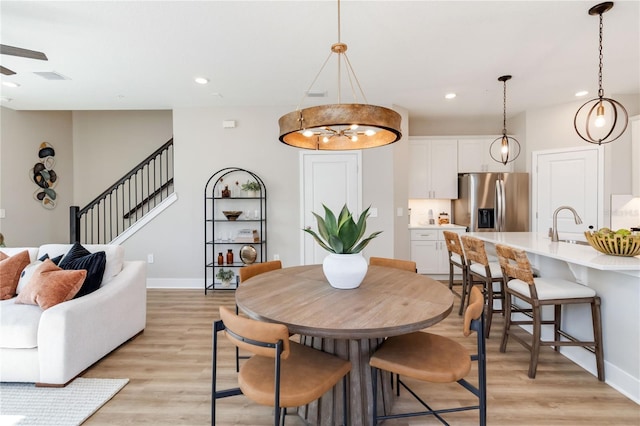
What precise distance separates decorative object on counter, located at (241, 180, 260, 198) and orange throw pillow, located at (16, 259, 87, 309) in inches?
96.8

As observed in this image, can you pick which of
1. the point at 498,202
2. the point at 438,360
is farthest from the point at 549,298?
the point at 498,202

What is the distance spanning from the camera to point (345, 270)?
1.82 metres

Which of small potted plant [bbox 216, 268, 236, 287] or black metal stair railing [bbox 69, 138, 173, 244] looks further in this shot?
black metal stair railing [bbox 69, 138, 173, 244]

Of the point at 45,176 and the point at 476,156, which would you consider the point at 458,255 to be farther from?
the point at 45,176

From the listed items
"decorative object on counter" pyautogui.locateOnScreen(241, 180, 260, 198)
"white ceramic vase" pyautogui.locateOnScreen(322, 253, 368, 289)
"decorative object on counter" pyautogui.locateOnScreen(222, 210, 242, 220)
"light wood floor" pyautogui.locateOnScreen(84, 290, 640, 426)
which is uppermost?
"decorative object on counter" pyautogui.locateOnScreen(241, 180, 260, 198)

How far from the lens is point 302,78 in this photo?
145 inches

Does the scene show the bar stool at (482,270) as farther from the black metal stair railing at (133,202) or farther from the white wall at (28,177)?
the white wall at (28,177)

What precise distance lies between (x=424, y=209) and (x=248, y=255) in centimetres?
324

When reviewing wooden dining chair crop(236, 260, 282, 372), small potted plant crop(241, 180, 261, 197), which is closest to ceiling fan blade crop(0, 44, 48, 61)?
wooden dining chair crop(236, 260, 282, 372)

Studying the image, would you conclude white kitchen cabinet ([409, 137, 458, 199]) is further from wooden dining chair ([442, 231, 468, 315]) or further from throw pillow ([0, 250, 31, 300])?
throw pillow ([0, 250, 31, 300])

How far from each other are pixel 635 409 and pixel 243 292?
2511mm

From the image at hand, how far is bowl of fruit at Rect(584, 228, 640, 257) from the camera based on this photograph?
2146 mm

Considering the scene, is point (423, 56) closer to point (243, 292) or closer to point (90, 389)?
point (243, 292)

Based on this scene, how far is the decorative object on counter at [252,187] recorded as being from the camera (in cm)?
466
